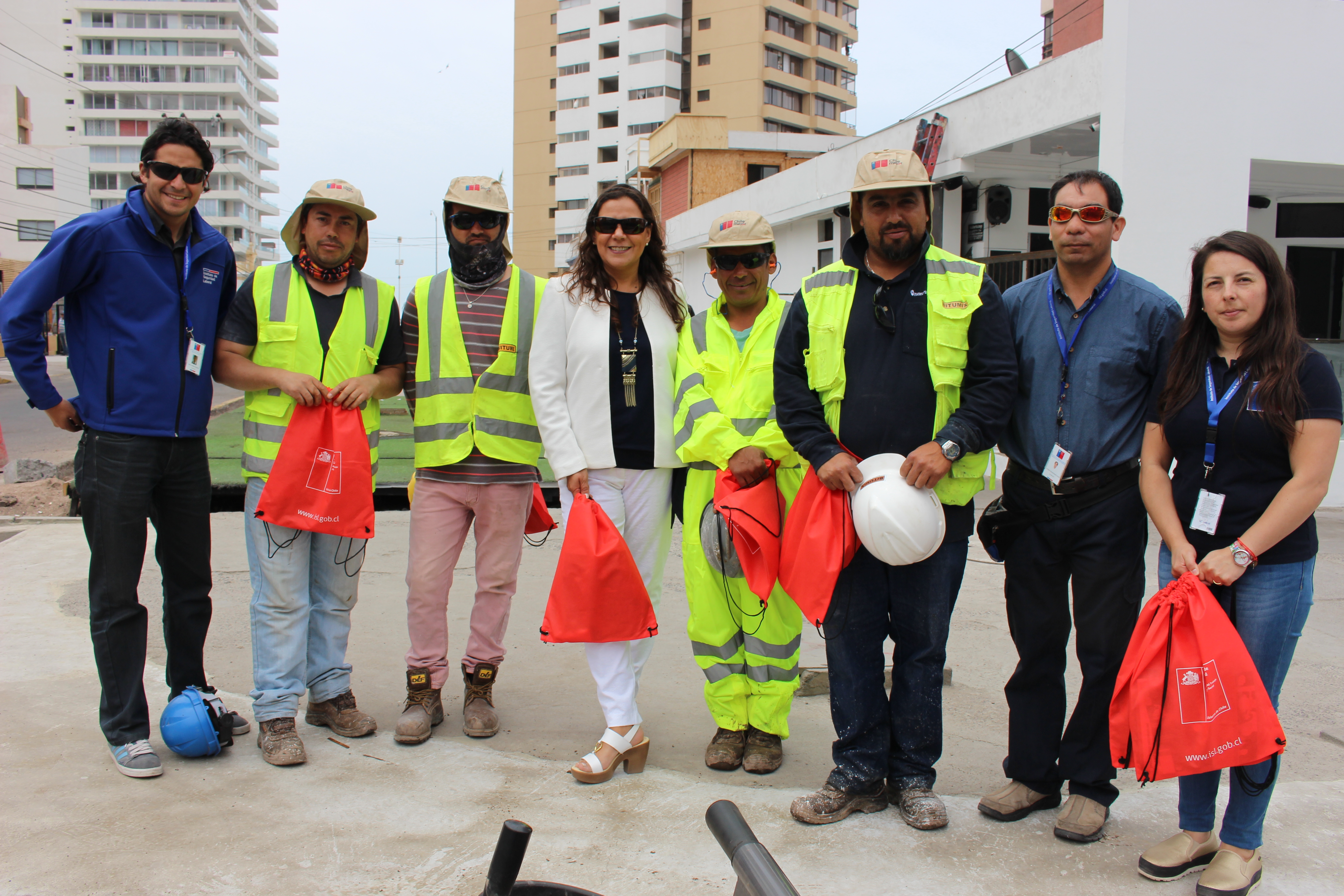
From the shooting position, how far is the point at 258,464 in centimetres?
363

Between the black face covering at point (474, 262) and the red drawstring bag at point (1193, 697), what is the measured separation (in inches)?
109

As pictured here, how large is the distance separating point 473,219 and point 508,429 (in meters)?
0.90

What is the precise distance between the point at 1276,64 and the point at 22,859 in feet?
36.2

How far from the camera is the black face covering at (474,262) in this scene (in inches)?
152

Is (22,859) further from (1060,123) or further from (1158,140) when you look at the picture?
(1060,123)

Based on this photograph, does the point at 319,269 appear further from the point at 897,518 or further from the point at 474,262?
the point at 897,518

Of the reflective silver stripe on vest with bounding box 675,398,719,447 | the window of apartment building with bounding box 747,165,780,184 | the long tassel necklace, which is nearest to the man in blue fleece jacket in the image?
the long tassel necklace

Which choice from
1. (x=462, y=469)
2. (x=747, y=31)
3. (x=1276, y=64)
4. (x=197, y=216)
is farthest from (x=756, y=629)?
(x=747, y=31)

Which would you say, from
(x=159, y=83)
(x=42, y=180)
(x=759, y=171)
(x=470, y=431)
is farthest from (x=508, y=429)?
(x=159, y=83)

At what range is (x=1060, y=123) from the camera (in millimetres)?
10172

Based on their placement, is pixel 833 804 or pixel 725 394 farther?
pixel 725 394

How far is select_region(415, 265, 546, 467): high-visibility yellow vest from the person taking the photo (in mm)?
3787

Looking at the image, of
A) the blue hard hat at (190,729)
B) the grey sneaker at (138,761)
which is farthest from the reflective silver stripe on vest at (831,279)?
the grey sneaker at (138,761)

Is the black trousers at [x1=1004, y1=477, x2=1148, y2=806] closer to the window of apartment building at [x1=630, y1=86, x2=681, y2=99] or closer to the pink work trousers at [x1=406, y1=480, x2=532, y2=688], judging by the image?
the pink work trousers at [x1=406, y1=480, x2=532, y2=688]
